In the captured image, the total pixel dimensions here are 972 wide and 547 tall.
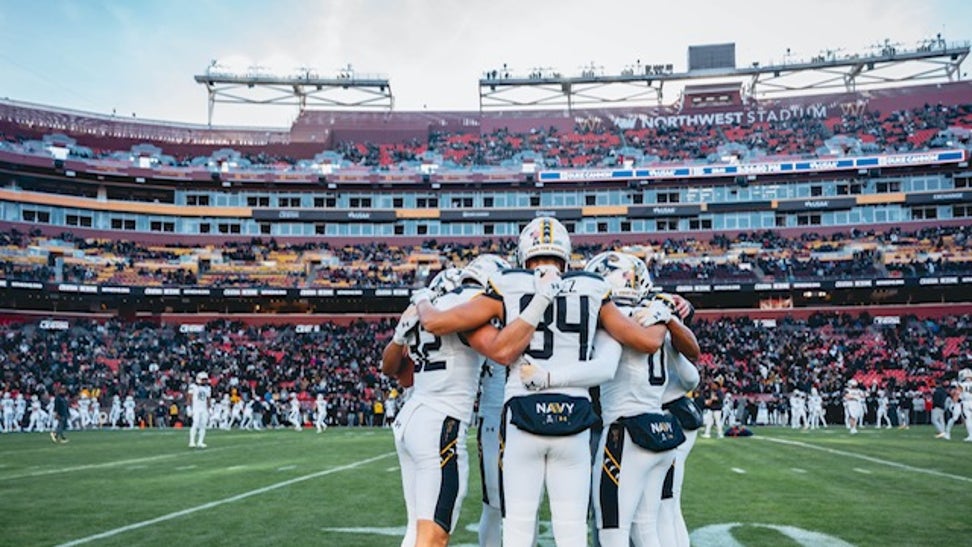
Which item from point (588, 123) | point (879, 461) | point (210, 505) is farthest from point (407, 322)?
point (588, 123)

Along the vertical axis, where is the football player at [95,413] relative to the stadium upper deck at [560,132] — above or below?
below

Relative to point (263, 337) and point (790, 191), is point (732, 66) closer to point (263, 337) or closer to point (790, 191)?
point (790, 191)

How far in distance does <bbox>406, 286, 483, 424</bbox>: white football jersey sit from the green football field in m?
3.02

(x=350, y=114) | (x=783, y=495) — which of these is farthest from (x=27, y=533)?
(x=350, y=114)

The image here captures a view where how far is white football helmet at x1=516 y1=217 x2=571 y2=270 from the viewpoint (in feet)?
16.1

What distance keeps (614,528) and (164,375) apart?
3918 cm

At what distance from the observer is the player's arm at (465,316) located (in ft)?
15.3

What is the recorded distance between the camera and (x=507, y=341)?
455cm

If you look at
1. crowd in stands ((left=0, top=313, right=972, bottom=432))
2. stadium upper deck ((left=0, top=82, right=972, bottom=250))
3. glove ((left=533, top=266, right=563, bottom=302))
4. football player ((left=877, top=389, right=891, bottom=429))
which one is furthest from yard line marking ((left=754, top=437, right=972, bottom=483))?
stadium upper deck ((left=0, top=82, right=972, bottom=250))

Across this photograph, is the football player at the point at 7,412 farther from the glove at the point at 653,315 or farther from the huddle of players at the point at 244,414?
the glove at the point at 653,315

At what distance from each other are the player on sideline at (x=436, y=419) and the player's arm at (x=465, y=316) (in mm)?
102

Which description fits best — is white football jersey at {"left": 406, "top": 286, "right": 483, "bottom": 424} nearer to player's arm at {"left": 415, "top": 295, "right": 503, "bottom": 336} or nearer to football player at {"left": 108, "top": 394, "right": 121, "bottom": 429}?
player's arm at {"left": 415, "top": 295, "right": 503, "bottom": 336}

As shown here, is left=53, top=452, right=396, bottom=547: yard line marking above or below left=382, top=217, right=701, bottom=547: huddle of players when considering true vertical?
below

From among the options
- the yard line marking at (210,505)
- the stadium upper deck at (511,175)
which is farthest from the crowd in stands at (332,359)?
the yard line marking at (210,505)
